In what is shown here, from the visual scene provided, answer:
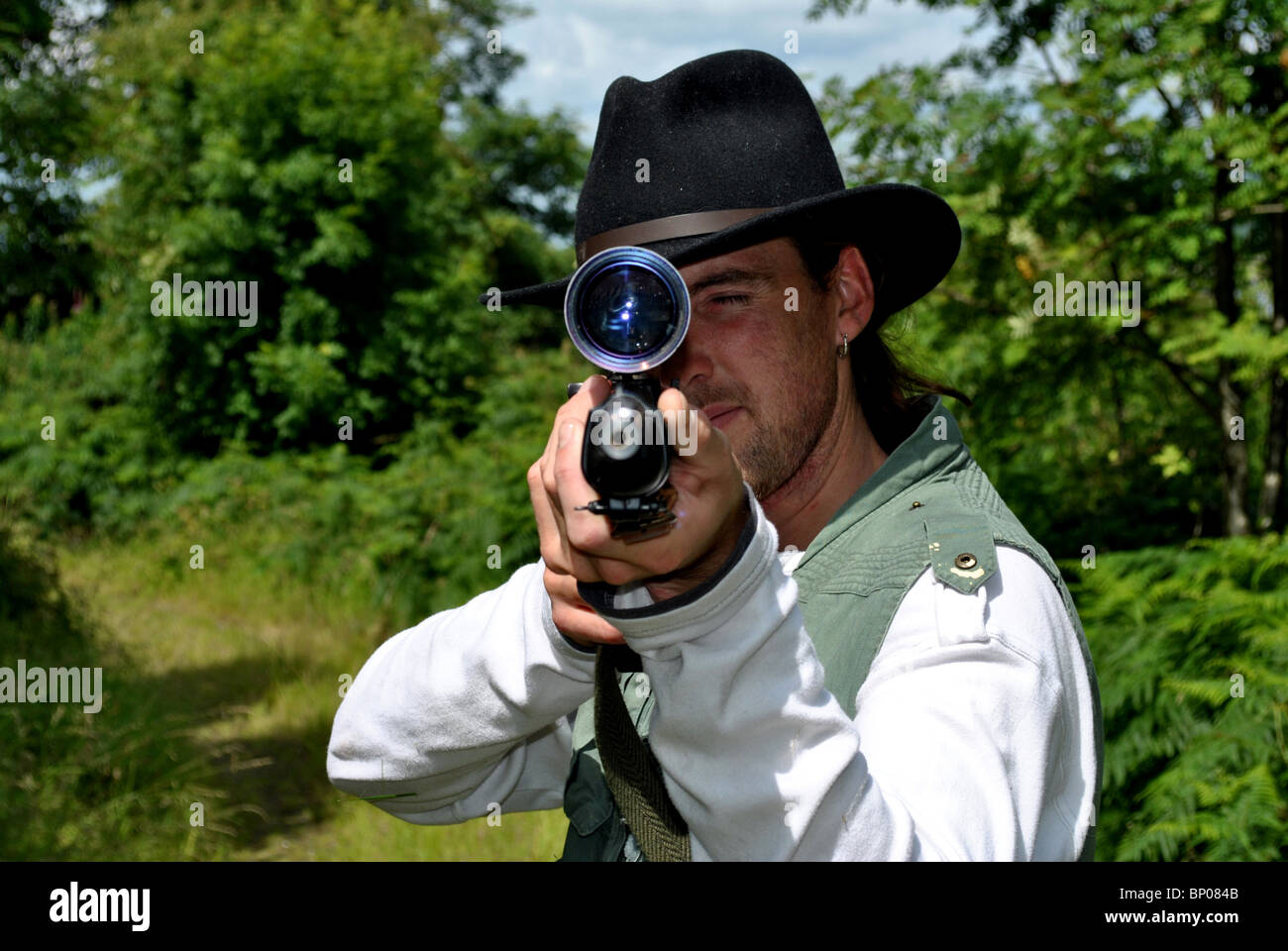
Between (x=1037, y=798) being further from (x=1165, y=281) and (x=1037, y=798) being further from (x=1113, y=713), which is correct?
(x=1165, y=281)

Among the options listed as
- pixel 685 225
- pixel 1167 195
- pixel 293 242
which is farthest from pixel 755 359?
pixel 293 242

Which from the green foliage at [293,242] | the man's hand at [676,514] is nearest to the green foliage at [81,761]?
the man's hand at [676,514]

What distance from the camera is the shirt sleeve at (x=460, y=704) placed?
76.3 inches

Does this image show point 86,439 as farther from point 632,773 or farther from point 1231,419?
point 632,773

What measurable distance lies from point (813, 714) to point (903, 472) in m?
0.85

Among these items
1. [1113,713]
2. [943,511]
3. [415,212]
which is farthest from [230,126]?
[943,511]

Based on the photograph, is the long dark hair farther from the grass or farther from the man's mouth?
the grass

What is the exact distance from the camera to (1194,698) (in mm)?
4297

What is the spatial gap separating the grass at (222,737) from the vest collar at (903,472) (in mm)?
2804

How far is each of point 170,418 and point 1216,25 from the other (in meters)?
11.3

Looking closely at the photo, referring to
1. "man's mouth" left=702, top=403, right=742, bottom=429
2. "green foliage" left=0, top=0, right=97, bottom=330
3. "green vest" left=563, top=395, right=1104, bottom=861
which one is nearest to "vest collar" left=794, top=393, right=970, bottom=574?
"green vest" left=563, top=395, right=1104, bottom=861

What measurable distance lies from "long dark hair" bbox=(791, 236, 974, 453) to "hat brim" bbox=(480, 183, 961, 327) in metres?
0.03

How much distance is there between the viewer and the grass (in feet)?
18.3

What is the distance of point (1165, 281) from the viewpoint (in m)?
5.40
